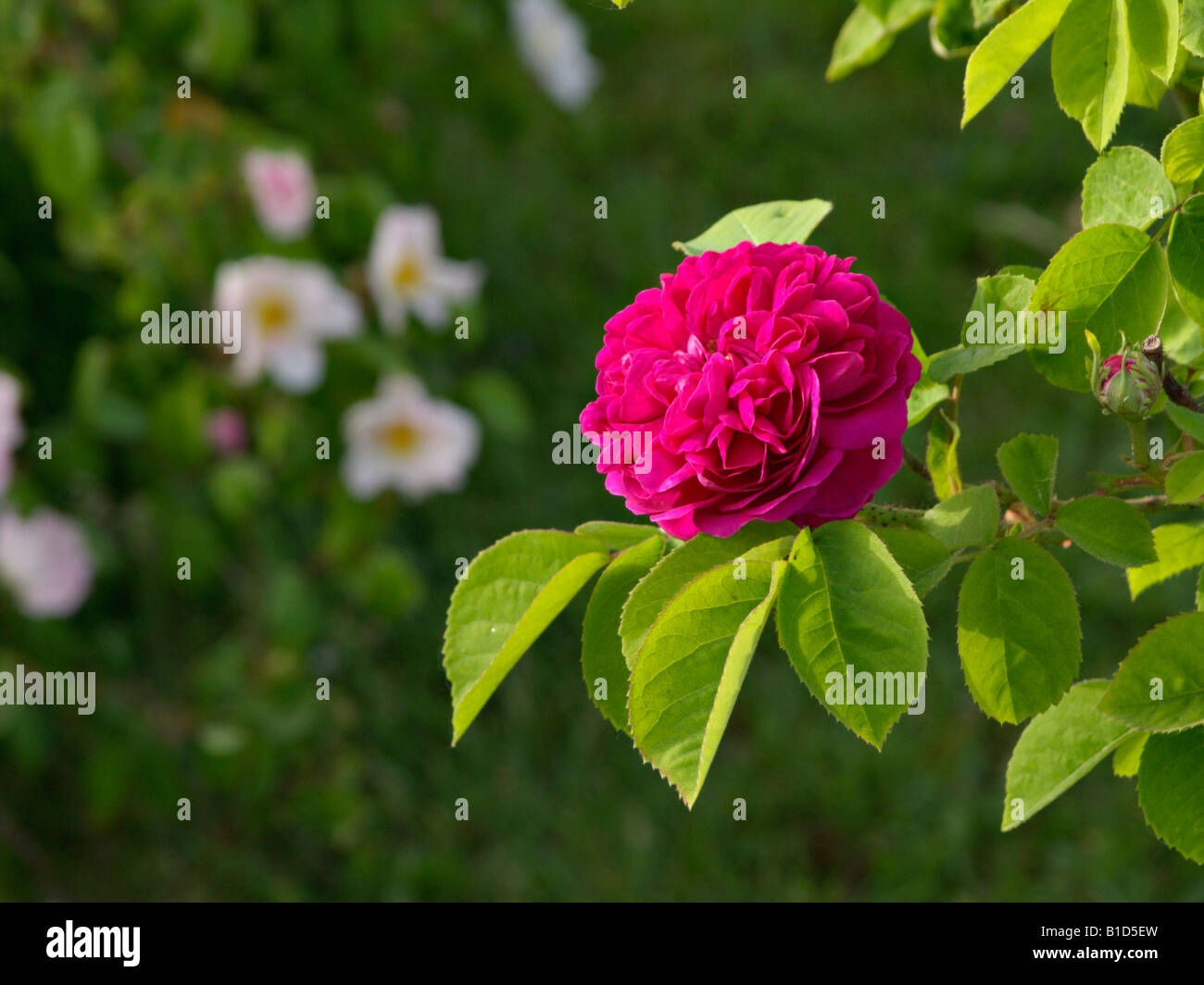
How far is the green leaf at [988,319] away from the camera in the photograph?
2.12 ft

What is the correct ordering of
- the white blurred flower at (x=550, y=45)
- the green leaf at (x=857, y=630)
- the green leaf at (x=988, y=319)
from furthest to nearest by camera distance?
the white blurred flower at (x=550, y=45) → the green leaf at (x=988, y=319) → the green leaf at (x=857, y=630)

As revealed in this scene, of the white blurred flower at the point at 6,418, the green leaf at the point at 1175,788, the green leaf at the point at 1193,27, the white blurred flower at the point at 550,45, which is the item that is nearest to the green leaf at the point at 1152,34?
the green leaf at the point at 1193,27

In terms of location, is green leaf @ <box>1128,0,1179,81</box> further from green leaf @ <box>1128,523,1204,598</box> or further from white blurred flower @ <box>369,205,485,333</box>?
white blurred flower @ <box>369,205,485,333</box>

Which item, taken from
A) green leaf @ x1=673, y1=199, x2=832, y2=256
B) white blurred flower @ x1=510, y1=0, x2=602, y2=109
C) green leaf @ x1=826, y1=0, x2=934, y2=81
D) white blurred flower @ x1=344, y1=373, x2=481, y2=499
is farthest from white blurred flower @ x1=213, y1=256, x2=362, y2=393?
green leaf @ x1=673, y1=199, x2=832, y2=256

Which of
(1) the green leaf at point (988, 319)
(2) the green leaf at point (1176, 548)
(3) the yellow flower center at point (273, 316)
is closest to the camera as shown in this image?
(1) the green leaf at point (988, 319)

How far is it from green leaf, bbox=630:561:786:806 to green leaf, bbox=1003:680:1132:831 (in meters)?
0.22

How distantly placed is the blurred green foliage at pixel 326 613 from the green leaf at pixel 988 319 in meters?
1.30

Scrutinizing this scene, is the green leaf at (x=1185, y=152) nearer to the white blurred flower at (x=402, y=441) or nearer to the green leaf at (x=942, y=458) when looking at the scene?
the green leaf at (x=942, y=458)

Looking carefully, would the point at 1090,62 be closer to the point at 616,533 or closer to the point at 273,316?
the point at 616,533

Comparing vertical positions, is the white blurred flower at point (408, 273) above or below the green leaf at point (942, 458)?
above

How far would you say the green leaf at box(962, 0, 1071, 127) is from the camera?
2.09 ft

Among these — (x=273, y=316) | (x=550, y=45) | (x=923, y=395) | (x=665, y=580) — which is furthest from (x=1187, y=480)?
(x=550, y=45)

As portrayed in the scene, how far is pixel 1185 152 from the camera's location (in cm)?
61

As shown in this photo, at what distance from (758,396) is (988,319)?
167 mm
